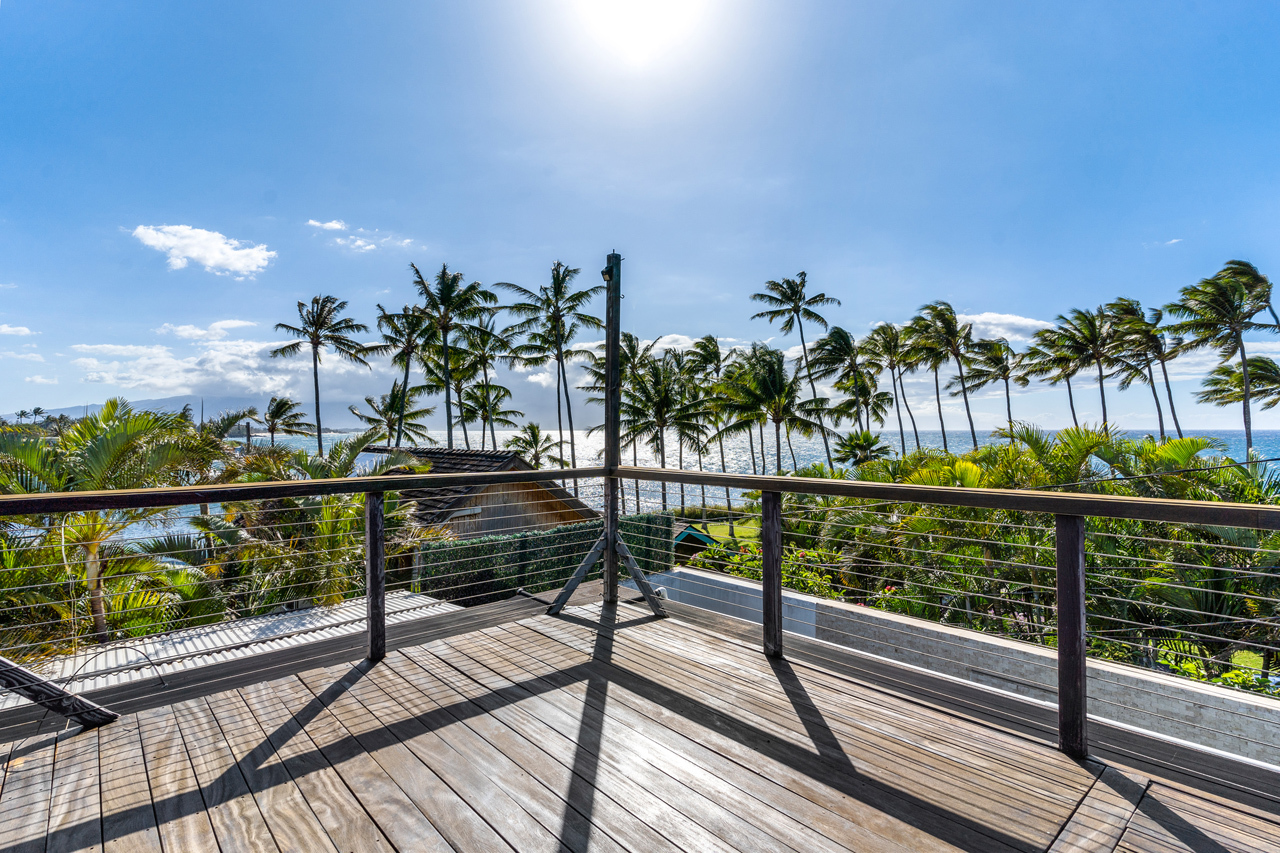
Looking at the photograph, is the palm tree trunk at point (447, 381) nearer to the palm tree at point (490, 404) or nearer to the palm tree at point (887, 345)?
the palm tree at point (490, 404)

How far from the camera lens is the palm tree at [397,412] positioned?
28.1 meters

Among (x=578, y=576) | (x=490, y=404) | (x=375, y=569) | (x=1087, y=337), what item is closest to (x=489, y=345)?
(x=490, y=404)

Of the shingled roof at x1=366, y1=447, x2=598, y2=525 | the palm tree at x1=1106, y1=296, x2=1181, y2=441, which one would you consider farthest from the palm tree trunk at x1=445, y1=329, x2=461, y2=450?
the palm tree at x1=1106, y1=296, x2=1181, y2=441

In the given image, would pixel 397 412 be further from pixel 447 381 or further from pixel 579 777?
pixel 579 777

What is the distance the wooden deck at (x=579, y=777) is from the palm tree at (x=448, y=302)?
78.7 feet

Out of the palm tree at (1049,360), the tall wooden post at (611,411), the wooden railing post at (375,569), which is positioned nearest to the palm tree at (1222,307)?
the palm tree at (1049,360)

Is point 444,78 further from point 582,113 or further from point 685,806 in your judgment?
point 685,806

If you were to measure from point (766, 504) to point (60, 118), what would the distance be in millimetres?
21865

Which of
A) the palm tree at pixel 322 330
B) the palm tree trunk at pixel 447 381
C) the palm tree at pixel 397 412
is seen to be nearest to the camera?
the palm tree trunk at pixel 447 381

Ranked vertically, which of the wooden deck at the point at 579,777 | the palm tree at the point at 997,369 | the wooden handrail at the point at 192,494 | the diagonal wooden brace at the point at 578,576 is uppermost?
the palm tree at the point at 997,369

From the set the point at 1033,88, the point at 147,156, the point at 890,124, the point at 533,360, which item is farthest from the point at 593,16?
the point at 533,360

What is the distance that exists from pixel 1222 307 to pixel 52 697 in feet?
122

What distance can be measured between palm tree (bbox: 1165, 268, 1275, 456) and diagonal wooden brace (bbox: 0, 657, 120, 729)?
36.3 m

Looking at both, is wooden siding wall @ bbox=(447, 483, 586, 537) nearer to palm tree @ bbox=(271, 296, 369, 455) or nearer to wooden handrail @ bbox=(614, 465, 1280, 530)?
wooden handrail @ bbox=(614, 465, 1280, 530)
